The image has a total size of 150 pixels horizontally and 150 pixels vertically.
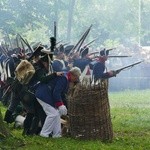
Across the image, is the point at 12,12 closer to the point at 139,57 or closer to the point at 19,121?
A: the point at 139,57

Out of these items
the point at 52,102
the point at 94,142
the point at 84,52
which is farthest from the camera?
the point at 84,52

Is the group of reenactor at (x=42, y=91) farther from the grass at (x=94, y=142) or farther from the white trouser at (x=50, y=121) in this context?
the grass at (x=94, y=142)

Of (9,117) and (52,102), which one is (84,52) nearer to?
(9,117)

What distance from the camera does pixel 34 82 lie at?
899 cm

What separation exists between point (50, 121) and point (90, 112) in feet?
2.60

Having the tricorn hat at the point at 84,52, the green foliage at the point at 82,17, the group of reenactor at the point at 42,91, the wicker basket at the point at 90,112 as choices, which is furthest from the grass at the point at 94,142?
the green foliage at the point at 82,17

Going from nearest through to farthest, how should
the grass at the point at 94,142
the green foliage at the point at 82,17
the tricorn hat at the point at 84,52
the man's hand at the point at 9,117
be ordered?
the grass at the point at 94,142 → the man's hand at the point at 9,117 → the tricorn hat at the point at 84,52 → the green foliage at the point at 82,17

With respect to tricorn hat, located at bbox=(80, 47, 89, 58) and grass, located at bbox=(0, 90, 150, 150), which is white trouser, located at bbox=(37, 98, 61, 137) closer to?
grass, located at bbox=(0, 90, 150, 150)

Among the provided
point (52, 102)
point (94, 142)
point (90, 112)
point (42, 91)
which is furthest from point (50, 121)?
point (94, 142)

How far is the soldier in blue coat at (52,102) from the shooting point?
8585 millimetres

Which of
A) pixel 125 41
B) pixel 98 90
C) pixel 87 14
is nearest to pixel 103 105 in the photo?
pixel 98 90

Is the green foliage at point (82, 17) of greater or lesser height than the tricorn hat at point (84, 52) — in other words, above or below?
above

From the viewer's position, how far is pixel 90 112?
843cm

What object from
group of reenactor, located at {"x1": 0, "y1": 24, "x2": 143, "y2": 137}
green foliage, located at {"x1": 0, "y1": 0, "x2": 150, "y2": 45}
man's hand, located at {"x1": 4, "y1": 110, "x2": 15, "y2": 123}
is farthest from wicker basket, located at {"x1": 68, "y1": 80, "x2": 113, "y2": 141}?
green foliage, located at {"x1": 0, "y1": 0, "x2": 150, "y2": 45}
